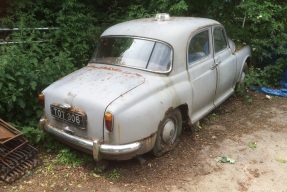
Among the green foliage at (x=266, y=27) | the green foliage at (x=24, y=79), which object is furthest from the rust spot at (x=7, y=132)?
the green foliage at (x=266, y=27)

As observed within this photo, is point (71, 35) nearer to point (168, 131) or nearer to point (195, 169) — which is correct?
point (168, 131)

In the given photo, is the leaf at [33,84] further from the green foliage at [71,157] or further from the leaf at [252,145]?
the leaf at [252,145]

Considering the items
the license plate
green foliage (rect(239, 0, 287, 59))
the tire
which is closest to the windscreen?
the tire

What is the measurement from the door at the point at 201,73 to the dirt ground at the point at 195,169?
1.54 feet

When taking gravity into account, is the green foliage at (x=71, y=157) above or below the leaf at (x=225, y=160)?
above

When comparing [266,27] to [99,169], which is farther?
[266,27]

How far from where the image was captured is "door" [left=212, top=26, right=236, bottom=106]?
546 cm

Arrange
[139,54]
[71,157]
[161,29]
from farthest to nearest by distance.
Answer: [161,29] < [139,54] < [71,157]

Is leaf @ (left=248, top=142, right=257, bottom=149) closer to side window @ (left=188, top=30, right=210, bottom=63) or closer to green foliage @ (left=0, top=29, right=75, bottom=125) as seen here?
side window @ (left=188, top=30, right=210, bottom=63)

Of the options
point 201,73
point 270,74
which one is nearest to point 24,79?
point 201,73

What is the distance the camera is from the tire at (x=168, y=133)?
169 inches

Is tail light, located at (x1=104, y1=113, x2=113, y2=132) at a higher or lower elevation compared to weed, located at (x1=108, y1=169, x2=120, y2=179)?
higher

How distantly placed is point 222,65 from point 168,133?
1.84 metres

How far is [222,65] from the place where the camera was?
218 inches
